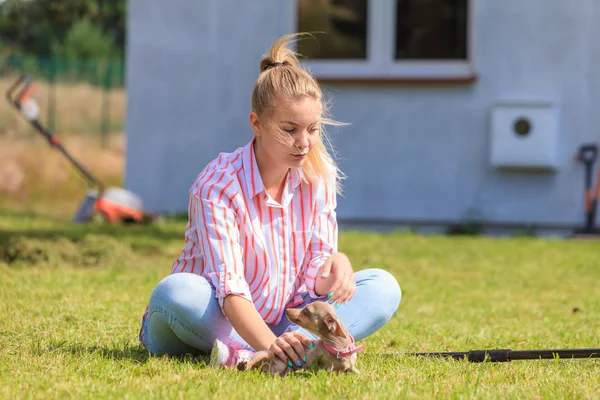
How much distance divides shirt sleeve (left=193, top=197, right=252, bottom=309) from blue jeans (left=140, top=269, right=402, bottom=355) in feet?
0.25

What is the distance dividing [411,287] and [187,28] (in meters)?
5.08

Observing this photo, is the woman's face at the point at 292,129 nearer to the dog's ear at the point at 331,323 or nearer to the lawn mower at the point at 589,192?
the dog's ear at the point at 331,323

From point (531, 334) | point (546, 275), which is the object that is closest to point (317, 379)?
point (531, 334)

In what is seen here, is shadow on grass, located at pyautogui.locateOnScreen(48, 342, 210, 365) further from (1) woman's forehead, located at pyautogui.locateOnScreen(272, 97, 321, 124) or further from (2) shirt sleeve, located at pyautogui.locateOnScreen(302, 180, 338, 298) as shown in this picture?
(1) woman's forehead, located at pyautogui.locateOnScreen(272, 97, 321, 124)

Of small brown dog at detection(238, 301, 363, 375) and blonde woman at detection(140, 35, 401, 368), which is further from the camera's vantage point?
blonde woman at detection(140, 35, 401, 368)

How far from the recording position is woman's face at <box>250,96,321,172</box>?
3.19 m

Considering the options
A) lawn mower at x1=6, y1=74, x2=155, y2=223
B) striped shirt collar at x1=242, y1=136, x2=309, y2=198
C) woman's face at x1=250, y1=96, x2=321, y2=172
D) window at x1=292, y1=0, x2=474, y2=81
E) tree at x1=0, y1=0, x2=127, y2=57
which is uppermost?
tree at x1=0, y1=0, x2=127, y2=57

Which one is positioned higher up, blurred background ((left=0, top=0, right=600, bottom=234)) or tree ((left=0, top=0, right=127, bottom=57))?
tree ((left=0, top=0, right=127, bottom=57))

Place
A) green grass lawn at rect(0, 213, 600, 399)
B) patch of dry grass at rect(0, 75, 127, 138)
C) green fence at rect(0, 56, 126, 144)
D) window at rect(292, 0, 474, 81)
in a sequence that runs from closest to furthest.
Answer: green grass lawn at rect(0, 213, 600, 399) → window at rect(292, 0, 474, 81) → green fence at rect(0, 56, 126, 144) → patch of dry grass at rect(0, 75, 127, 138)

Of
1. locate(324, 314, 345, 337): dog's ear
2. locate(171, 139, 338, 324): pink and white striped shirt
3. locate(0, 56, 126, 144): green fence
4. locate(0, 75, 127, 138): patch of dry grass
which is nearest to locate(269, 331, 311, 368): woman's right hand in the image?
locate(324, 314, 345, 337): dog's ear

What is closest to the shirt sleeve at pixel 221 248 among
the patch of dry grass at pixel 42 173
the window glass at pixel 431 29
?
the window glass at pixel 431 29

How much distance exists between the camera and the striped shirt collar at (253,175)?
3.32m

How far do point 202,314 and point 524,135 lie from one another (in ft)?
22.4

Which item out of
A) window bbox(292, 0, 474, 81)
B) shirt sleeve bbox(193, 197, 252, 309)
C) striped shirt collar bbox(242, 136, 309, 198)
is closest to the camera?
shirt sleeve bbox(193, 197, 252, 309)
